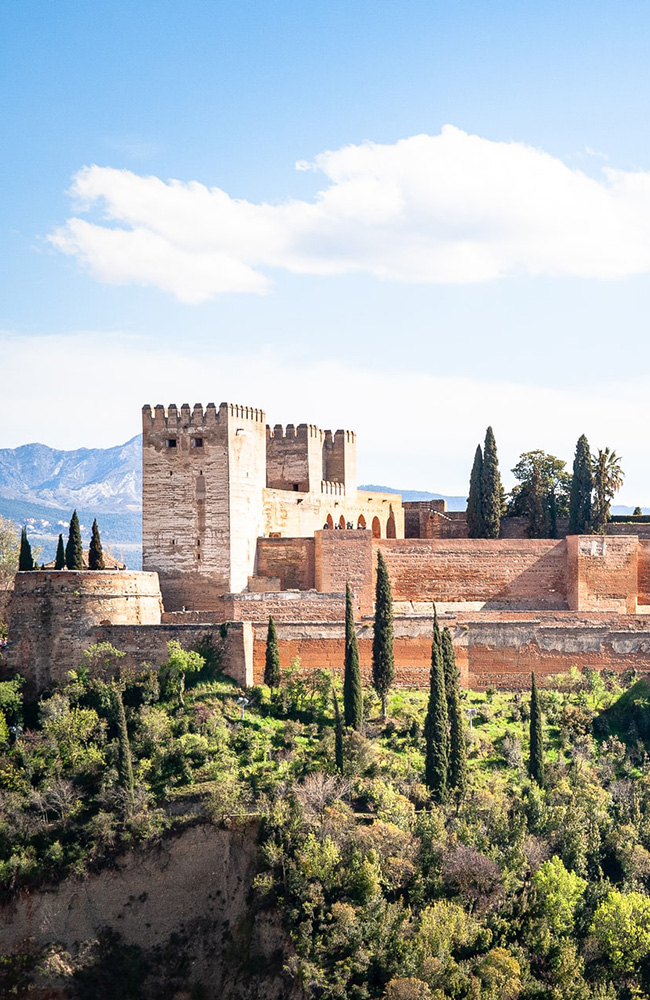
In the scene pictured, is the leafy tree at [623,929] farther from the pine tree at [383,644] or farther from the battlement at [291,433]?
the battlement at [291,433]

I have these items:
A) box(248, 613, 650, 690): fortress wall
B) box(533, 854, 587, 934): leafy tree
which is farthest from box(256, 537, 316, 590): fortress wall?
box(533, 854, 587, 934): leafy tree

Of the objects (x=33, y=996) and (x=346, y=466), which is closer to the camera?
(x=33, y=996)

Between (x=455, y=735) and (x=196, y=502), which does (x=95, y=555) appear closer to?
(x=196, y=502)

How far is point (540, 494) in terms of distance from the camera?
49.1m

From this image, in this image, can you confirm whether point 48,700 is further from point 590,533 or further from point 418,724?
point 590,533

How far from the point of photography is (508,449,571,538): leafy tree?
48.8 m

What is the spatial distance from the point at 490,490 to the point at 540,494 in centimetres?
194

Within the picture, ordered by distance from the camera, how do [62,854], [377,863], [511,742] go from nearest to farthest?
[377,863], [62,854], [511,742]

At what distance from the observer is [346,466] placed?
48875 millimetres

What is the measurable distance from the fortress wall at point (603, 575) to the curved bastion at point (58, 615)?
12.9 meters

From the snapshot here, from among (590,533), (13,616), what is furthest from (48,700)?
(590,533)

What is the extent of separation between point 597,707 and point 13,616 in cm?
1573

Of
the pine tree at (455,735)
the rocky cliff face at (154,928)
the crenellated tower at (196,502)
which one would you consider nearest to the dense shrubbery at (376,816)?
the pine tree at (455,735)

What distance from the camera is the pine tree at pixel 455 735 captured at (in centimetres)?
3456
